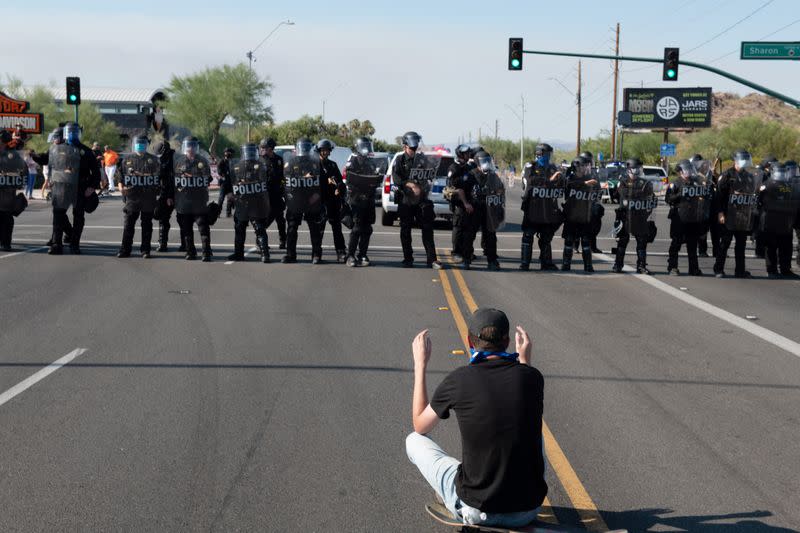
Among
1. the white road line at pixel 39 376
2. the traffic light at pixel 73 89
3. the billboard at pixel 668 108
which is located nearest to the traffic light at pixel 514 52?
the traffic light at pixel 73 89

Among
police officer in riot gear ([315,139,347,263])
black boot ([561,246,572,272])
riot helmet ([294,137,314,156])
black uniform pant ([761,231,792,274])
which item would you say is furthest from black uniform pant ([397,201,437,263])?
black uniform pant ([761,231,792,274])

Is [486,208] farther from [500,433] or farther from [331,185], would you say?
[500,433]

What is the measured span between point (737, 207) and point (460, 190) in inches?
185

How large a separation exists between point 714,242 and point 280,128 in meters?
88.2

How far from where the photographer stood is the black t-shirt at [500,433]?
16.6 feet

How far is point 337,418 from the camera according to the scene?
777 centimetres

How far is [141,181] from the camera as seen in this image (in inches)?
719

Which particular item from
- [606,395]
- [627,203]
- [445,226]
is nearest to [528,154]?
[445,226]

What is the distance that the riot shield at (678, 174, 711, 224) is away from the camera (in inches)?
695

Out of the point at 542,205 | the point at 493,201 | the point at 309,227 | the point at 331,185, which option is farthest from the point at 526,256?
the point at 309,227

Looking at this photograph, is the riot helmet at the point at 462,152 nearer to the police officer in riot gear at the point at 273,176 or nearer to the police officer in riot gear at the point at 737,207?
the police officer in riot gear at the point at 273,176

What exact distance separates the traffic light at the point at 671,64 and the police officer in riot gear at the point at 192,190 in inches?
763

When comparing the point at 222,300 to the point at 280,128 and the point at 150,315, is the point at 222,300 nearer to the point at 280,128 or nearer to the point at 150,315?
the point at 150,315

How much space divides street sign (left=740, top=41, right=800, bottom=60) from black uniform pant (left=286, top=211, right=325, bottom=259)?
17567mm
